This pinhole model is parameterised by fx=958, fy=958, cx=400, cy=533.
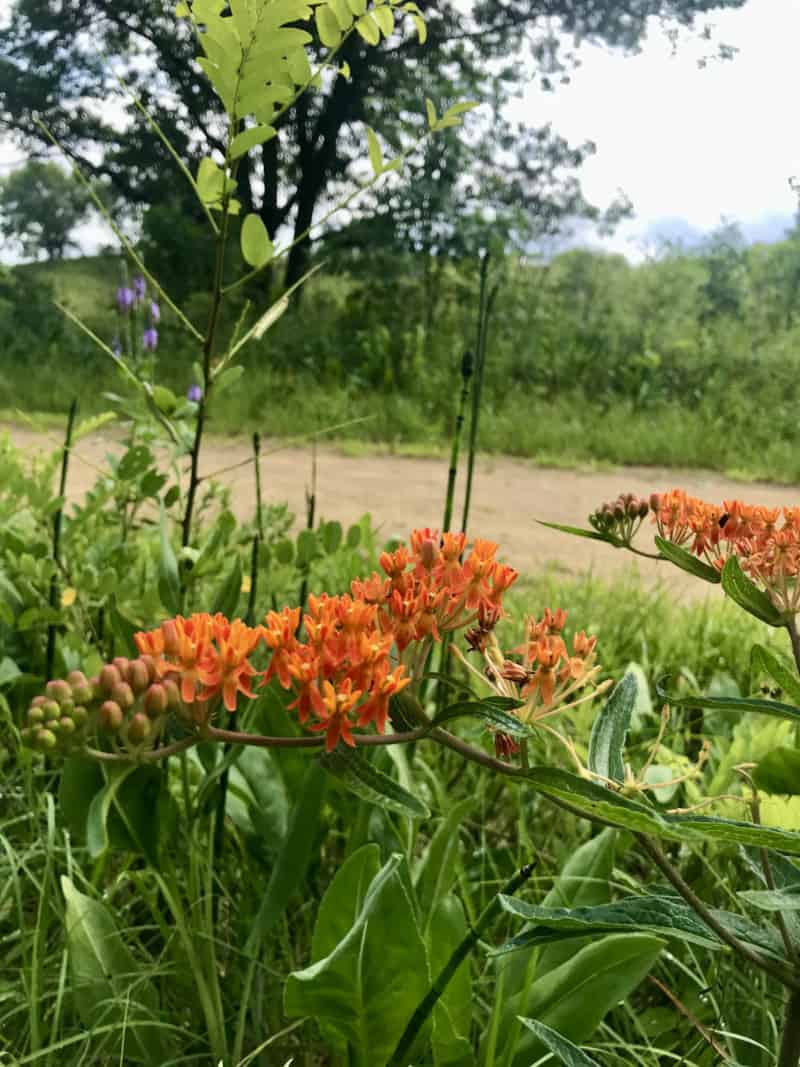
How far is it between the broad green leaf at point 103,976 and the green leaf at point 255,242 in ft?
1.60

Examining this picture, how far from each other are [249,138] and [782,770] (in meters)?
0.51

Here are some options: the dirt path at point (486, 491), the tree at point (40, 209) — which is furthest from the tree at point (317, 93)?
the tree at point (40, 209)

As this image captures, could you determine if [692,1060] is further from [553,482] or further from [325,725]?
[553,482]

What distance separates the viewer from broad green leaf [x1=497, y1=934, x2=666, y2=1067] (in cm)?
62

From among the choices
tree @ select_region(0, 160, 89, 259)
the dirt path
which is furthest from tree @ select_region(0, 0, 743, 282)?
tree @ select_region(0, 160, 89, 259)

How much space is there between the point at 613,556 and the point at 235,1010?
6.58 feet

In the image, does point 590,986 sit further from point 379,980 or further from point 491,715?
point 491,715

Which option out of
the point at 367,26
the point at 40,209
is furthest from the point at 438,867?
the point at 40,209

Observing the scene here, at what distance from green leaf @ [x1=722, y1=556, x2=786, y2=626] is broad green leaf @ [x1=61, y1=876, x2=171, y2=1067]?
0.49m

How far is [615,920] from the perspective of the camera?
1.42 ft

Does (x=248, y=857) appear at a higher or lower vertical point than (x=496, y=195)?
lower

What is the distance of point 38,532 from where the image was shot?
1.40 metres

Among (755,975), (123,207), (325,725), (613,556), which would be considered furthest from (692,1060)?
(123,207)

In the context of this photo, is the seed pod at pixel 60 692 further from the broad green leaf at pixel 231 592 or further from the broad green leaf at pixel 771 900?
the broad green leaf at pixel 231 592
